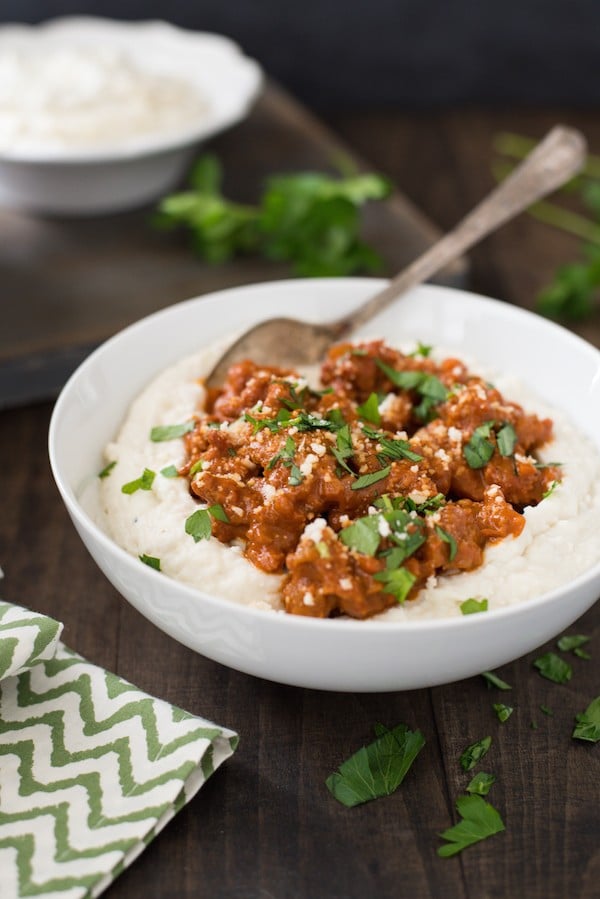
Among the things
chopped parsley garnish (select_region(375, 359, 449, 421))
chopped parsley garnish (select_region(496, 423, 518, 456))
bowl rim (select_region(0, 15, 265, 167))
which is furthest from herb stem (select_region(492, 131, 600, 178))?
chopped parsley garnish (select_region(496, 423, 518, 456))

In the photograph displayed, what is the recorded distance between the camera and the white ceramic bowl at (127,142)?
3.97 m

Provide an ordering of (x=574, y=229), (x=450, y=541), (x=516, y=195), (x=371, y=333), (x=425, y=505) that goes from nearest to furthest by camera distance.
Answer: (x=450, y=541) < (x=425, y=505) < (x=371, y=333) < (x=516, y=195) < (x=574, y=229)

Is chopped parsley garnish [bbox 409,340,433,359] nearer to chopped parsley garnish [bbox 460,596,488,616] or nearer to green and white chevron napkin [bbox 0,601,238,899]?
chopped parsley garnish [bbox 460,596,488,616]

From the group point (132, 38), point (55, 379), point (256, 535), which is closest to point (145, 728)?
point (256, 535)

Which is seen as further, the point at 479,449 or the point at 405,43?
the point at 405,43

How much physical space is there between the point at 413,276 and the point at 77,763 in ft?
6.13

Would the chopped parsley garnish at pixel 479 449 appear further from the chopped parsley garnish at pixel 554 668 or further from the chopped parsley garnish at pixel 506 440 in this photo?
the chopped parsley garnish at pixel 554 668

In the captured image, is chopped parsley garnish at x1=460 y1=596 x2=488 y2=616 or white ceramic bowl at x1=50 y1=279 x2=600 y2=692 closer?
white ceramic bowl at x1=50 y1=279 x2=600 y2=692

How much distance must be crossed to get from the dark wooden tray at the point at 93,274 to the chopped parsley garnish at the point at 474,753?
6.56 feet

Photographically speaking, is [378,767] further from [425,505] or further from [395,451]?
[395,451]

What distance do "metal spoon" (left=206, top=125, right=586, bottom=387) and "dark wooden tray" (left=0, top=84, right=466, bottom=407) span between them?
523 millimetres

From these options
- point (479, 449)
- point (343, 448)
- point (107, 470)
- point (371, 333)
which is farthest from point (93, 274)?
point (479, 449)

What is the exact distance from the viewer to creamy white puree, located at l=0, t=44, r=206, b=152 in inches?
159

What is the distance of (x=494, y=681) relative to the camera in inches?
102
